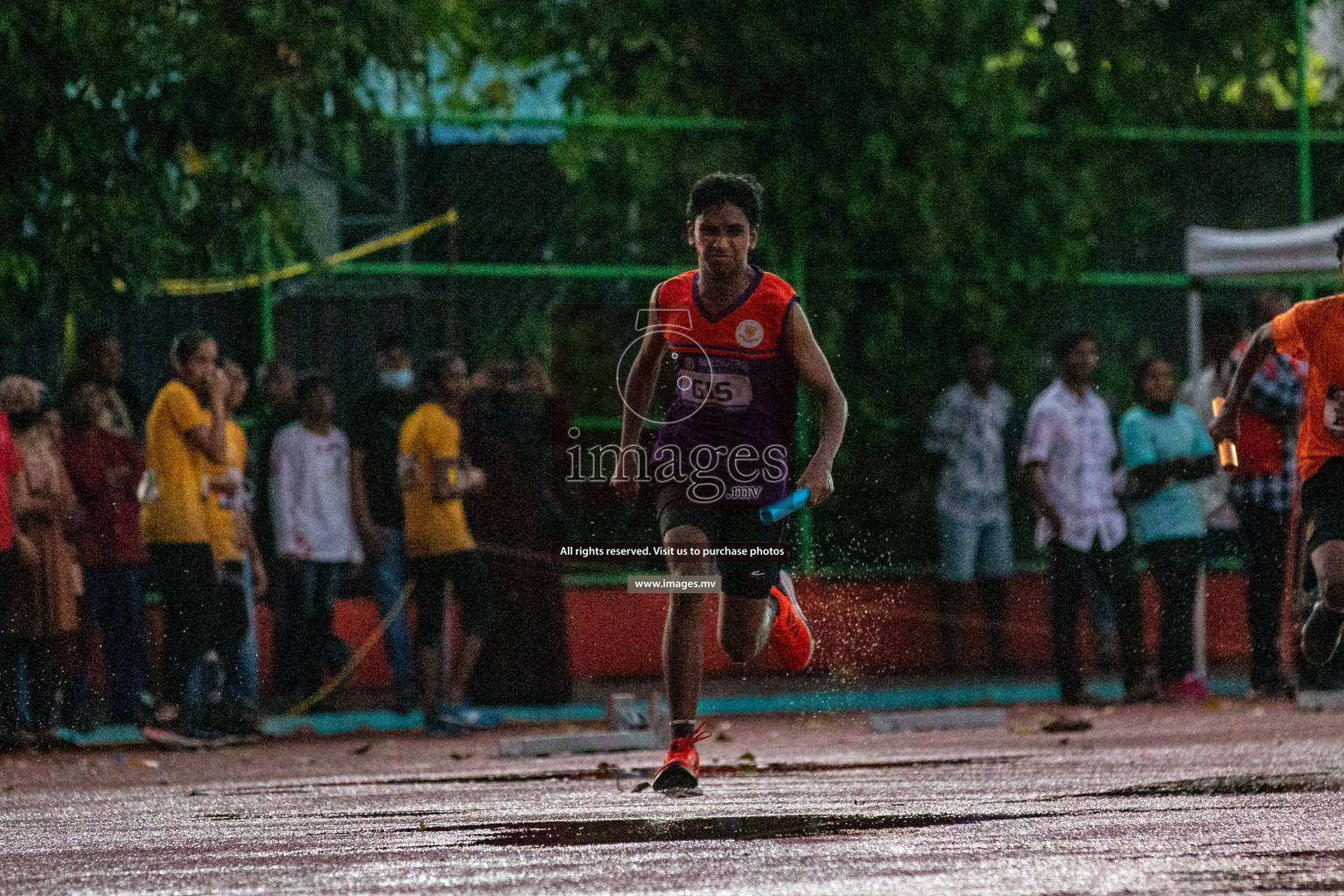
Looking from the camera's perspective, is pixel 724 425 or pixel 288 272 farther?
pixel 288 272

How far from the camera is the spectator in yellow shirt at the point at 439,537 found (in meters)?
12.2

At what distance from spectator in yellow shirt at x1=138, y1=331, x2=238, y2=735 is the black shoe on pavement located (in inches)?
202

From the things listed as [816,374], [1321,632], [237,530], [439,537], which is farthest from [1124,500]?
[816,374]

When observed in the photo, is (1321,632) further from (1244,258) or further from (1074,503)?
(1244,258)

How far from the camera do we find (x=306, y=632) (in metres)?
12.7

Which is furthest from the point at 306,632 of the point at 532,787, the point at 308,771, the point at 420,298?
the point at 532,787

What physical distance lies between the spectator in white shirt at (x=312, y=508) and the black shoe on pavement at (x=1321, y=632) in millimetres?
5431

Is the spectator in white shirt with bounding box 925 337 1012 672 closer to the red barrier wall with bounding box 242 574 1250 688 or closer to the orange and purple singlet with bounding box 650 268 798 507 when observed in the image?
the red barrier wall with bounding box 242 574 1250 688

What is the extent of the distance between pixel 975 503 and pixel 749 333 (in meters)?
6.12

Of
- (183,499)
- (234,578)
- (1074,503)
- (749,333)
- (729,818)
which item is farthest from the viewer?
(1074,503)

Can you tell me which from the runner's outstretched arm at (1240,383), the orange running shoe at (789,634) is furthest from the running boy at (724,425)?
the runner's outstretched arm at (1240,383)

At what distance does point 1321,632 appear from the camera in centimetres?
879

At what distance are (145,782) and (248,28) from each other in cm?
468

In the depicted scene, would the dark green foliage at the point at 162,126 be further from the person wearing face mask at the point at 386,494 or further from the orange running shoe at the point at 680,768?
the orange running shoe at the point at 680,768
